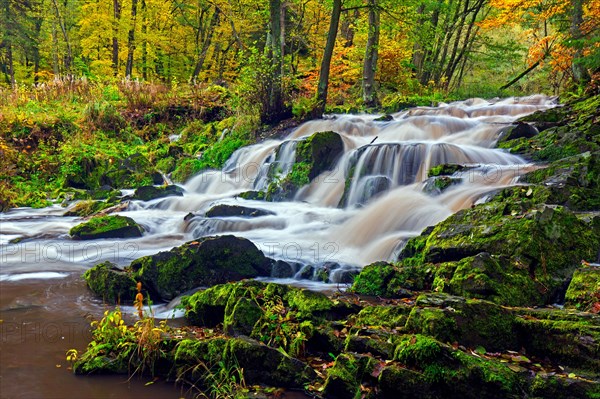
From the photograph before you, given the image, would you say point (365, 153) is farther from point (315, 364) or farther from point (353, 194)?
point (315, 364)

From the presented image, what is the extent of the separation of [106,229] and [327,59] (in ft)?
26.7

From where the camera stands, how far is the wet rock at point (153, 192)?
11.3m

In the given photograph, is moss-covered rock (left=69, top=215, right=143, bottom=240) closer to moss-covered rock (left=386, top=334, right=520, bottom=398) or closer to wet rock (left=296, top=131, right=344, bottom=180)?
wet rock (left=296, top=131, right=344, bottom=180)

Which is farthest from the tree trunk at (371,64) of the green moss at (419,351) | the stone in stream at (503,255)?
the green moss at (419,351)

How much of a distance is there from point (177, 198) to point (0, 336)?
7.31 meters

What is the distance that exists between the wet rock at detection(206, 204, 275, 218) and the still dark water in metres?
3.66

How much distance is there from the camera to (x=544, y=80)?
2458 centimetres

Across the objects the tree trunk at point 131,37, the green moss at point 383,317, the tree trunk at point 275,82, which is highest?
the tree trunk at point 131,37

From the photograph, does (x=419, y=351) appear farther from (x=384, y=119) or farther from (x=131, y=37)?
(x=131, y=37)

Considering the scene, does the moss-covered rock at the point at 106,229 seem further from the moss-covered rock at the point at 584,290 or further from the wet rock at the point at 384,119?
the wet rock at the point at 384,119

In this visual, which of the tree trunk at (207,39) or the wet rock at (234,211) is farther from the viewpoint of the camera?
the tree trunk at (207,39)

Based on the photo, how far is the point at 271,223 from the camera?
9.11 meters

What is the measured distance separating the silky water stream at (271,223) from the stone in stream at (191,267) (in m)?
0.27

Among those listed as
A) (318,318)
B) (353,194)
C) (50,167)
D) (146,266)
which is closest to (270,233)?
(353,194)
